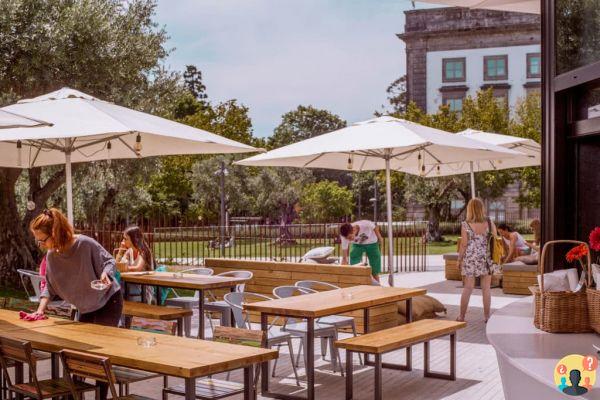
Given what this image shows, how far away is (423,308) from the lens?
37.4 feet

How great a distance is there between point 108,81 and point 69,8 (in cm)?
156

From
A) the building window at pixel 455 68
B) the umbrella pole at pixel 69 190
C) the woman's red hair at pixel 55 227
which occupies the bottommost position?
the woman's red hair at pixel 55 227

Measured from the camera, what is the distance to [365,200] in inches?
2598

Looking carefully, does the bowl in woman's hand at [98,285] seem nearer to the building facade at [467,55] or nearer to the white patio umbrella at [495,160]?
the white patio umbrella at [495,160]

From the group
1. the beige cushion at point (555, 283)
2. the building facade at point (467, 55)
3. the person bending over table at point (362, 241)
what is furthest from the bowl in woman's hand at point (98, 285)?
the building facade at point (467, 55)

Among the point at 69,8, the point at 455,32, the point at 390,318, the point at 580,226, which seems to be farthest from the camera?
the point at 455,32

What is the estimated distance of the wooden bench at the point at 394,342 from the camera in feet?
23.2

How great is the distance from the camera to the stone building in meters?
56.3

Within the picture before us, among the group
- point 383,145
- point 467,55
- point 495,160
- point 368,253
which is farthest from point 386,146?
point 467,55

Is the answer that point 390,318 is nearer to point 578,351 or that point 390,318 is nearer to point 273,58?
point 578,351

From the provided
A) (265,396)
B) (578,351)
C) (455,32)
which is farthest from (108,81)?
(455,32)

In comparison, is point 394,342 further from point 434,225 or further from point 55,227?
point 434,225

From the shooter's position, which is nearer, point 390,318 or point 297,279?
point 390,318

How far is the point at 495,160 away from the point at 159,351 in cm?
1321
